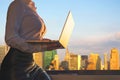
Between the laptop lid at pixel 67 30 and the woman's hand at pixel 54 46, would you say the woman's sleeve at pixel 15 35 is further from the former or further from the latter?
the laptop lid at pixel 67 30

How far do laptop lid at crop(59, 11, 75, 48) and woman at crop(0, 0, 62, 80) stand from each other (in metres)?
0.05

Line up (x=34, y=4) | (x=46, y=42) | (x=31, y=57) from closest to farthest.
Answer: (x=46, y=42), (x=31, y=57), (x=34, y=4)

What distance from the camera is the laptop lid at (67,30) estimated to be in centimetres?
272

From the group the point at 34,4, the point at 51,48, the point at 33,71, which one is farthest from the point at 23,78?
the point at 34,4

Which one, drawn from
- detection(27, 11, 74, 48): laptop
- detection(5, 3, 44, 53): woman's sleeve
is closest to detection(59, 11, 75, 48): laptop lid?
detection(27, 11, 74, 48): laptop

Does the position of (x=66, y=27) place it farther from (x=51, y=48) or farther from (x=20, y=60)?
(x=20, y=60)

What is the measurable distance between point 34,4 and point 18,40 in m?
0.45

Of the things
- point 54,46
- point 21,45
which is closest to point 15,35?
point 21,45

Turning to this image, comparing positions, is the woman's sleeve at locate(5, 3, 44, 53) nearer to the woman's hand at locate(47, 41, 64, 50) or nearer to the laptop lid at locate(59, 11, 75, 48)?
the woman's hand at locate(47, 41, 64, 50)

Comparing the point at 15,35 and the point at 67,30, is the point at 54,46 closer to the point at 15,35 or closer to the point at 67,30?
the point at 67,30

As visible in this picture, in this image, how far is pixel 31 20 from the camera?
9.59ft

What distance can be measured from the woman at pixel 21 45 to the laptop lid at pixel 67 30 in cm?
5

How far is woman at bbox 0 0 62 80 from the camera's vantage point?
2.78 m

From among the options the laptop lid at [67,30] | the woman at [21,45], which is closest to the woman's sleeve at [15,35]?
the woman at [21,45]
